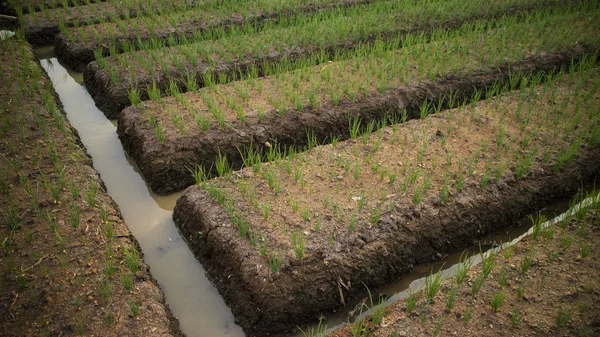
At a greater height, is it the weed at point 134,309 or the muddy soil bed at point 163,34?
the muddy soil bed at point 163,34

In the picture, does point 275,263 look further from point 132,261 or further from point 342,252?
point 132,261

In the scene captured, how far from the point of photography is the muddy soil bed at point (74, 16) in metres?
5.79

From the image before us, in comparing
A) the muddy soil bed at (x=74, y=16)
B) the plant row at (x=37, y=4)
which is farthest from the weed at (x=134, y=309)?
the plant row at (x=37, y=4)

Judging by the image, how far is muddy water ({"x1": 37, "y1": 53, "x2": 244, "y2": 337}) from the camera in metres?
2.65

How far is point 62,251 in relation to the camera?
269cm

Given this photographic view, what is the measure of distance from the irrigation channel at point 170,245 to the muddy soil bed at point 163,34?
1.06m

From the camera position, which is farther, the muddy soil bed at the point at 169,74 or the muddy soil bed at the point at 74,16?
the muddy soil bed at the point at 74,16

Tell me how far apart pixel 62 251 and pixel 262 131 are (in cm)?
176

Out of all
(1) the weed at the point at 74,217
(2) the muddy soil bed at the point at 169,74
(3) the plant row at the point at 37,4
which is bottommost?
(1) the weed at the point at 74,217

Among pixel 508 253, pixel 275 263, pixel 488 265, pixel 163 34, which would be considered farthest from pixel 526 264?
pixel 163 34

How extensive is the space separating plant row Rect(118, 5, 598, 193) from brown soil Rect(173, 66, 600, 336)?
425 mm

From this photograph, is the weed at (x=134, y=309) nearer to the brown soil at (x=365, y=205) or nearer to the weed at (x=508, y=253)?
the brown soil at (x=365, y=205)

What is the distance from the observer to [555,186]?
3438 millimetres

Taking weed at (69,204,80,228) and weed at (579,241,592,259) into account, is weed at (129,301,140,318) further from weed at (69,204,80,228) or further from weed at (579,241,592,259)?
weed at (579,241,592,259)
